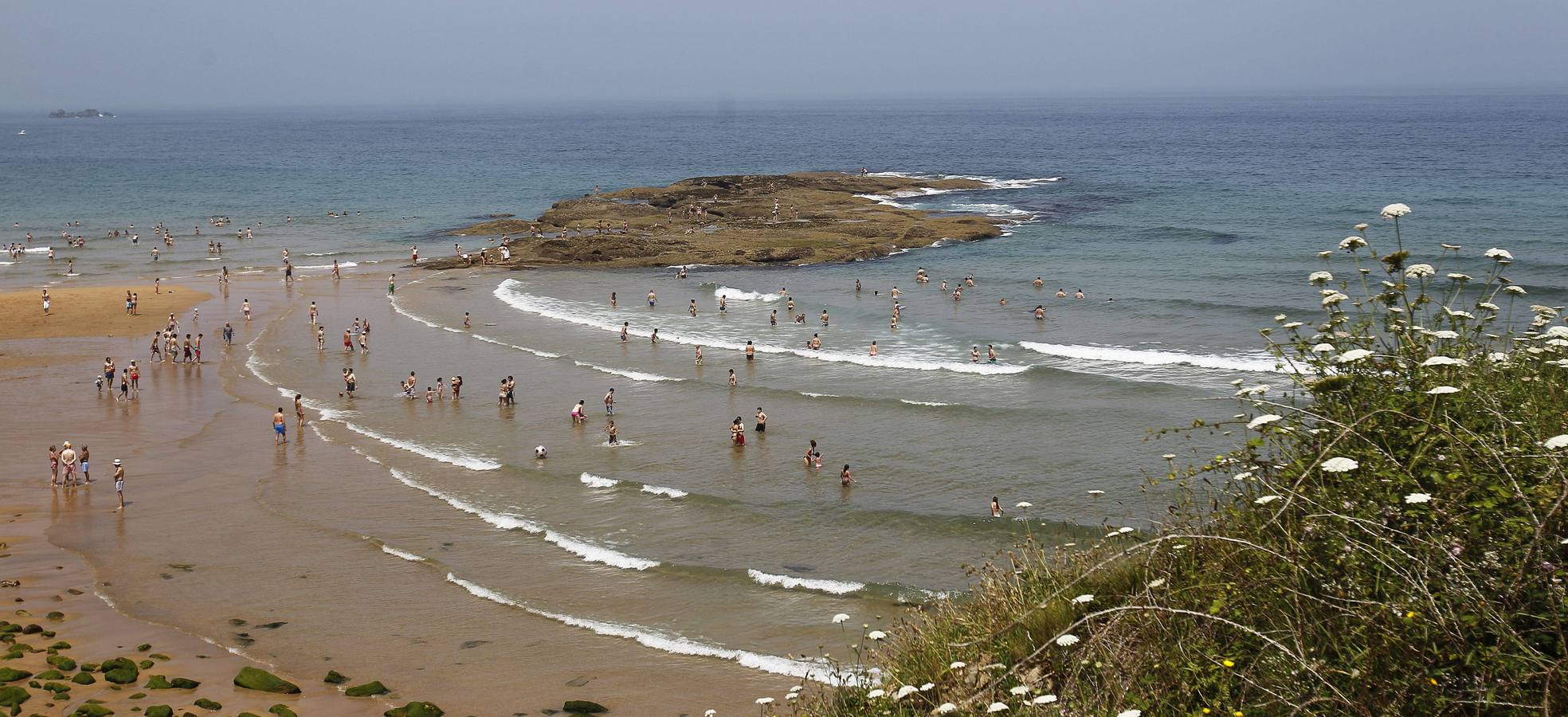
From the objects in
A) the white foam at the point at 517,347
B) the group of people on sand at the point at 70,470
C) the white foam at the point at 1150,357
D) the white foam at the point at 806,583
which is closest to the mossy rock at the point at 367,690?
the white foam at the point at 806,583

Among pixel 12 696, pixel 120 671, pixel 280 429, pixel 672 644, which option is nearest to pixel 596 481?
pixel 672 644

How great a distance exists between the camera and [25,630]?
15805 mm

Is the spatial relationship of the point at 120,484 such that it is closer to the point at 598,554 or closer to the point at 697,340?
the point at 598,554

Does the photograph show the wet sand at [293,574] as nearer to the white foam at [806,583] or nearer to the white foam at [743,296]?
the white foam at [806,583]

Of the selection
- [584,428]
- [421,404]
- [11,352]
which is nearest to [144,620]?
[584,428]

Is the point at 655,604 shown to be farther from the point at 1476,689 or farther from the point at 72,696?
the point at 1476,689

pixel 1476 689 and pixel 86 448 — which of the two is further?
pixel 86 448

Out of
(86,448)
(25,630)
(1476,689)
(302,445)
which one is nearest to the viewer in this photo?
(1476,689)

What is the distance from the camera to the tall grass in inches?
252

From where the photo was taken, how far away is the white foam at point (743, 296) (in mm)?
45219

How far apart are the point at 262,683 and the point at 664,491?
377 inches

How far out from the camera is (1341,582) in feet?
23.4

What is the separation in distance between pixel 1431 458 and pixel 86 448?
24.2 metres

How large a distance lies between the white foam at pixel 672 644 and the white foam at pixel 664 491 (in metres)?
5.22
